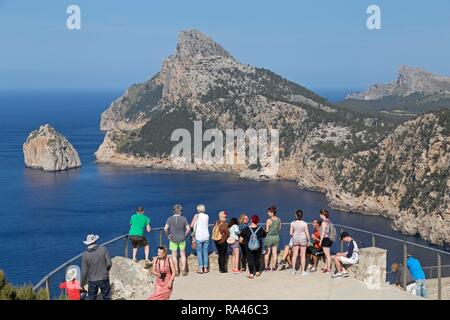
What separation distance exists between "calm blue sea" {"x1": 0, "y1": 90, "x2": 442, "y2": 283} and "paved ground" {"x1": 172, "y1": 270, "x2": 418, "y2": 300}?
142 feet

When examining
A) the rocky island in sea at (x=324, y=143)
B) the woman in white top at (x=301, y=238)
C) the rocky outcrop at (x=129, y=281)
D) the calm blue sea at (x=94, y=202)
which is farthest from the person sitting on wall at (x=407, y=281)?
the rocky island in sea at (x=324, y=143)

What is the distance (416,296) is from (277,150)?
442ft

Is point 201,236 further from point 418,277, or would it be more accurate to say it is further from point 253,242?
point 418,277

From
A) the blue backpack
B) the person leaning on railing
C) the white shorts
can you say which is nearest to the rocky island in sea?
the white shorts

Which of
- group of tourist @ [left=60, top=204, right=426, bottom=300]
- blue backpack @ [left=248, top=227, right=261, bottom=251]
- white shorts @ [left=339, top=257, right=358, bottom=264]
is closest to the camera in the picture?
white shorts @ [left=339, top=257, right=358, bottom=264]

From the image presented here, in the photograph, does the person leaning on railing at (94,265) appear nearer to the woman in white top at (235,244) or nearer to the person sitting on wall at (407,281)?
the woman in white top at (235,244)

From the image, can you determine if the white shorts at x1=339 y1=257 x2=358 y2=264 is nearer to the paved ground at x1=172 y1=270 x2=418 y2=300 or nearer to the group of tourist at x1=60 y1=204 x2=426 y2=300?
the group of tourist at x1=60 y1=204 x2=426 y2=300

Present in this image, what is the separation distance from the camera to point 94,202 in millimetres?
105188

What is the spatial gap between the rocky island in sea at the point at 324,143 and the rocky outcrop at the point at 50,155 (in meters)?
13.3

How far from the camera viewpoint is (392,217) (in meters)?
98.6

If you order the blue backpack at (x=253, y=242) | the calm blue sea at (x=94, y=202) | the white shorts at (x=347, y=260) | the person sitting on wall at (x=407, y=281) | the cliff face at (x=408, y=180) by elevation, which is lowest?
the calm blue sea at (x=94, y=202)

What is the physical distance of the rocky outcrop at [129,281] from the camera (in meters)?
14.4

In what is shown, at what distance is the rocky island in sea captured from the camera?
93.3 m
